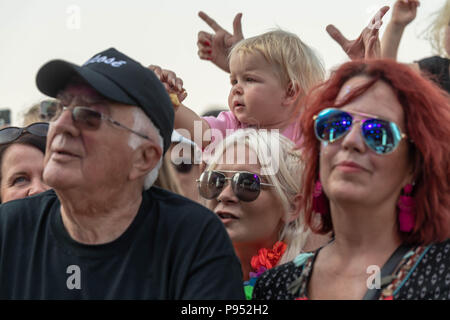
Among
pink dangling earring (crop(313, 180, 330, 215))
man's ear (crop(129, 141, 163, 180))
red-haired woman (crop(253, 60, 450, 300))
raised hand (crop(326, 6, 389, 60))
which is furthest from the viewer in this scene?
raised hand (crop(326, 6, 389, 60))

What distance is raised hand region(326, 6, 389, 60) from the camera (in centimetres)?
330

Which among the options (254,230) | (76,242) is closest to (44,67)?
(76,242)

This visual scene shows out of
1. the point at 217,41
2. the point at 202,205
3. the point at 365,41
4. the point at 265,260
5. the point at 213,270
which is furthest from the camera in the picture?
the point at 217,41

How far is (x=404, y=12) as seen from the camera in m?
3.54

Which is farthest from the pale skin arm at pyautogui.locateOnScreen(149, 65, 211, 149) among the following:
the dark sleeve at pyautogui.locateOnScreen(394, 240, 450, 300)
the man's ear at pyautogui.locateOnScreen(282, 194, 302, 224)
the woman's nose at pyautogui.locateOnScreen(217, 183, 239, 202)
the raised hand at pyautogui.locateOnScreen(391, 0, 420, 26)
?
the dark sleeve at pyautogui.locateOnScreen(394, 240, 450, 300)

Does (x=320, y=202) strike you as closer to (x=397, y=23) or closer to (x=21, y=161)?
(x=397, y=23)

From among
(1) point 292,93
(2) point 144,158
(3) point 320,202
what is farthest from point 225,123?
(2) point 144,158

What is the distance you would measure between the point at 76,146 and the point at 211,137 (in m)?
1.55

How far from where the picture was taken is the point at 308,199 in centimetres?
256

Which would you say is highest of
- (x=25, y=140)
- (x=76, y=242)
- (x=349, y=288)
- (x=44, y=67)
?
(x=44, y=67)

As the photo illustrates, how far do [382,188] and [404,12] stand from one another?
5.34 feet

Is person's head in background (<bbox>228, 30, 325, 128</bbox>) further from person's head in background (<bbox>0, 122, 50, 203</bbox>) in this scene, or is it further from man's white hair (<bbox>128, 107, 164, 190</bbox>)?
man's white hair (<bbox>128, 107, 164, 190</bbox>)

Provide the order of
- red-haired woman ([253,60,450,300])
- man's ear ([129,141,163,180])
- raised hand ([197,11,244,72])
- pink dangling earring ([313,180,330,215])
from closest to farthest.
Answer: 1. red-haired woman ([253,60,450,300])
2. man's ear ([129,141,163,180])
3. pink dangling earring ([313,180,330,215])
4. raised hand ([197,11,244,72])
